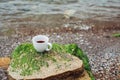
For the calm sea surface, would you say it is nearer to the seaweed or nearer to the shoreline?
the shoreline

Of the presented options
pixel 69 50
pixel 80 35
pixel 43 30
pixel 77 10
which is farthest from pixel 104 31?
pixel 69 50

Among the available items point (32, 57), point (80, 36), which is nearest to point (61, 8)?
point (80, 36)

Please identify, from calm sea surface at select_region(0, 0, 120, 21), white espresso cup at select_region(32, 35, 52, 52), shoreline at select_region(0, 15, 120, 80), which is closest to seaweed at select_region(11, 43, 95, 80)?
white espresso cup at select_region(32, 35, 52, 52)

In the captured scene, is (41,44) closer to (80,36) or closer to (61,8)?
(80,36)

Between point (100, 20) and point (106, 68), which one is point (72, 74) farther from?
point (100, 20)

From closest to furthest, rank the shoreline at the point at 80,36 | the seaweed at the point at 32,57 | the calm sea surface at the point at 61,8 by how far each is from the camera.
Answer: the seaweed at the point at 32,57 < the shoreline at the point at 80,36 < the calm sea surface at the point at 61,8

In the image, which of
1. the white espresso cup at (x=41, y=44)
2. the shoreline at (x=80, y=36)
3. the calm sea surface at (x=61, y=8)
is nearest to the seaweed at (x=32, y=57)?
the white espresso cup at (x=41, y=44)

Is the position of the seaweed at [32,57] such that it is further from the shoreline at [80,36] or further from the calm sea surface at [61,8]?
the calm sea surface at [61,8]

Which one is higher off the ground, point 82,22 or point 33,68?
point 33,68
